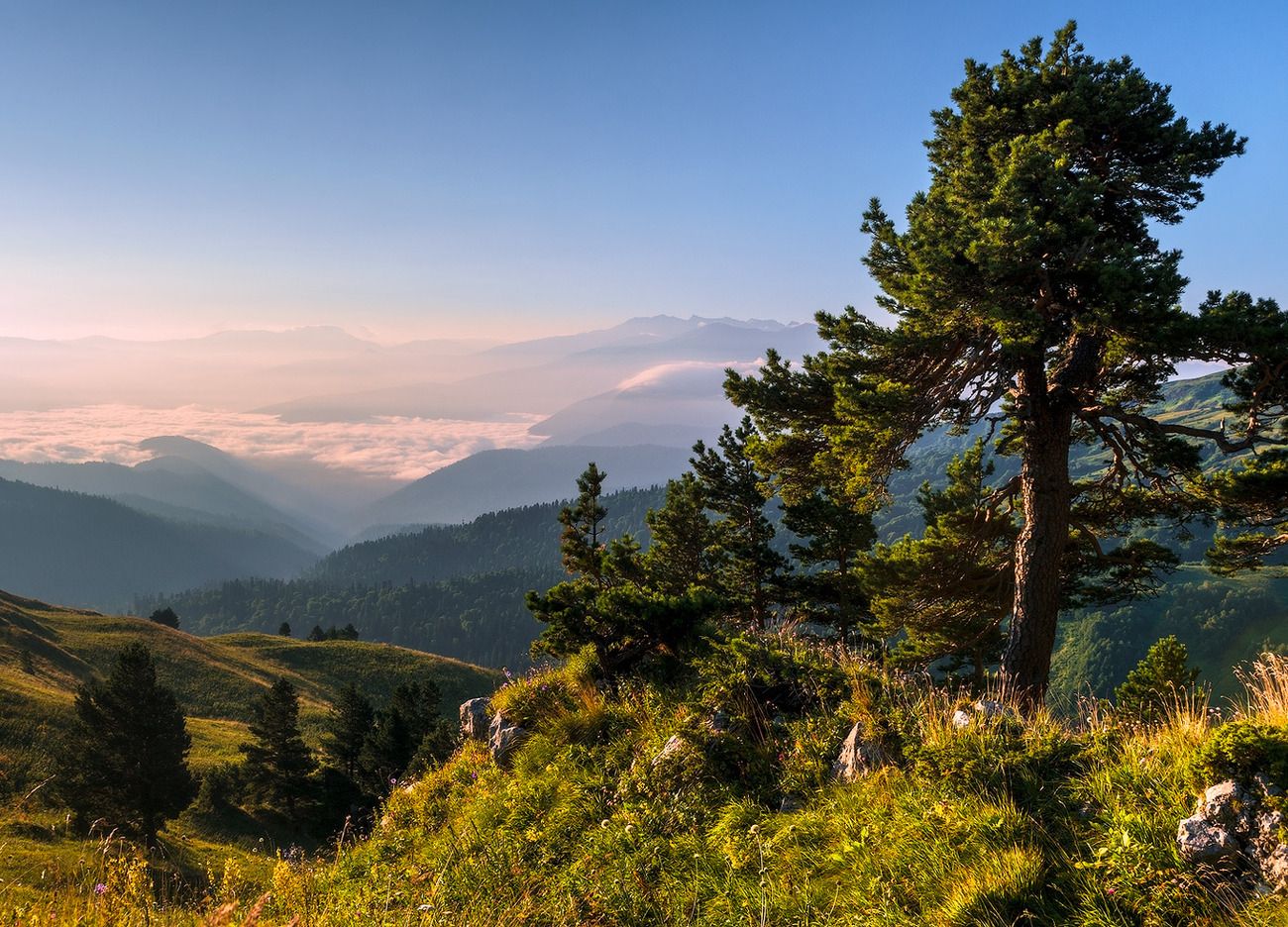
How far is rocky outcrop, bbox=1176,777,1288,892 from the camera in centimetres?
404

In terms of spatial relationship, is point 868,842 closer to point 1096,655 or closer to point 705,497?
point 705,497

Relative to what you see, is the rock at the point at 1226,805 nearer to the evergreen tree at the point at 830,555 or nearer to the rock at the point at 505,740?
the rock at the point at 505,740

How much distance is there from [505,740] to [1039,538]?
10.2 m

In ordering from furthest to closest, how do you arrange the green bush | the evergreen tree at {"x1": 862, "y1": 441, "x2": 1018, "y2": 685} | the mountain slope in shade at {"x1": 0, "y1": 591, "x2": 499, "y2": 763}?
the mountain slope in shade at {"x1": 0, "y1": 591, "x2": 499, "y2": 763}
the evergreen tree at {"x1": 862, "y1": 441, "x2": 1018, "y2": 685}
the green bush

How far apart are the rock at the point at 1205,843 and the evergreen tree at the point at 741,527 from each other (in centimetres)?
2288

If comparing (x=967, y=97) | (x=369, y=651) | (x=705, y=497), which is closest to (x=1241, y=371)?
(x=967, y=97)

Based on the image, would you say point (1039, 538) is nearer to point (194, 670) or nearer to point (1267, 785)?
point (1267, 785)

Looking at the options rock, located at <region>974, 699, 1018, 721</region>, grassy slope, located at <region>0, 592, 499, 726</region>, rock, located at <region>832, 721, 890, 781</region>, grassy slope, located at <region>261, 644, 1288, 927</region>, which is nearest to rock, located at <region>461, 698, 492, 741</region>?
grassy slope, located at <region>261, 644, 1288, 927</region>

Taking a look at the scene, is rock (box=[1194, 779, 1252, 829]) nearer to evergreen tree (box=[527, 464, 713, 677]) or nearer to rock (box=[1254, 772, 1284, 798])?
rock (box=[1254, 772, 1284, 798])

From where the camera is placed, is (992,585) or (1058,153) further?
(992,585)

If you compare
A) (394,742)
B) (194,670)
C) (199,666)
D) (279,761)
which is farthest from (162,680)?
(394,742)

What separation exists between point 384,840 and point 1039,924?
8326 mm

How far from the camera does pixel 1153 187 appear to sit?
11.9m

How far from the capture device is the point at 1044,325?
1124 centimetres
